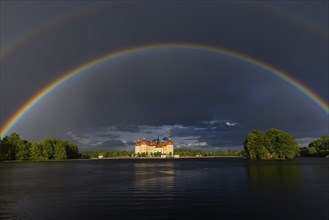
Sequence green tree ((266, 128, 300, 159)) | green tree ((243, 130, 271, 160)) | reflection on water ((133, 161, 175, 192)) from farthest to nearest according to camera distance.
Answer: green tree ((266, 128, 300, 159))
green tree ((243, 130, 271, 160))
reflection on water ((133, 161, 175, 192))

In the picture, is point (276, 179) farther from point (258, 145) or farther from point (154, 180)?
point (258, 145)

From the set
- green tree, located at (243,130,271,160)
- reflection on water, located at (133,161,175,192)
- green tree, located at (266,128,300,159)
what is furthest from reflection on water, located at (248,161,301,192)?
green tree, located at (266,128,300,159)

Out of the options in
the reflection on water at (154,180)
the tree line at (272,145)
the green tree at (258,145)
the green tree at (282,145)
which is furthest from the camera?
the green tree at (282,145)

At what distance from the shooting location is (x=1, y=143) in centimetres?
19175

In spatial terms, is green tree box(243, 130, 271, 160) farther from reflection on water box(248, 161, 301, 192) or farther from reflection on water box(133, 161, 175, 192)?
reflection on water box(133, 161, 175, 192)

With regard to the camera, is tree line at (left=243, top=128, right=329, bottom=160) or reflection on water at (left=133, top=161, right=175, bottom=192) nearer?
reflection on water at (left=133, top=161, right=175, bottom=192)

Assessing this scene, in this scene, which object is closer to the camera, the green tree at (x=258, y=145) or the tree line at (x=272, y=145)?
the green tree at (x=258, y=145)

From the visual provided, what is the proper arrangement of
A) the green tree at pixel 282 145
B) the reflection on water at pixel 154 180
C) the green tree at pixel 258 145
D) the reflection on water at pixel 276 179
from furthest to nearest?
the green tree at pixel 282 145
the green tree at pixel 258 145
the reflection on water at pixel 276 179
the reflection on water at pixel 154 180

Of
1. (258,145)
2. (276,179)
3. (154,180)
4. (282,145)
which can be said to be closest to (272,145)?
(282,145)

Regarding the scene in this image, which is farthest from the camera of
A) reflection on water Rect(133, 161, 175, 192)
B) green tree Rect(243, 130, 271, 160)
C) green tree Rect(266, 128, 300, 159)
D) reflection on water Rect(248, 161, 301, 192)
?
green tree Rect(266, 128, 300, 159)

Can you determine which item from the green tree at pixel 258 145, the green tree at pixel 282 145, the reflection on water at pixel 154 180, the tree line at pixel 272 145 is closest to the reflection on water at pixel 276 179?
the reflection on water at pixel 154 180

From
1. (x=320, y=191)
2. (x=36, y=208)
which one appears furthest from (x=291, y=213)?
(x=36, y=208)

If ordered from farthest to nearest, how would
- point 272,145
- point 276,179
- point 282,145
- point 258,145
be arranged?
1. point 272,145
2. point 282,145
3. point 258,145
4. point 276,179

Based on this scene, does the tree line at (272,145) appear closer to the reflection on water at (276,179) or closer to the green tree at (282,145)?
the green tree at (282,145)
